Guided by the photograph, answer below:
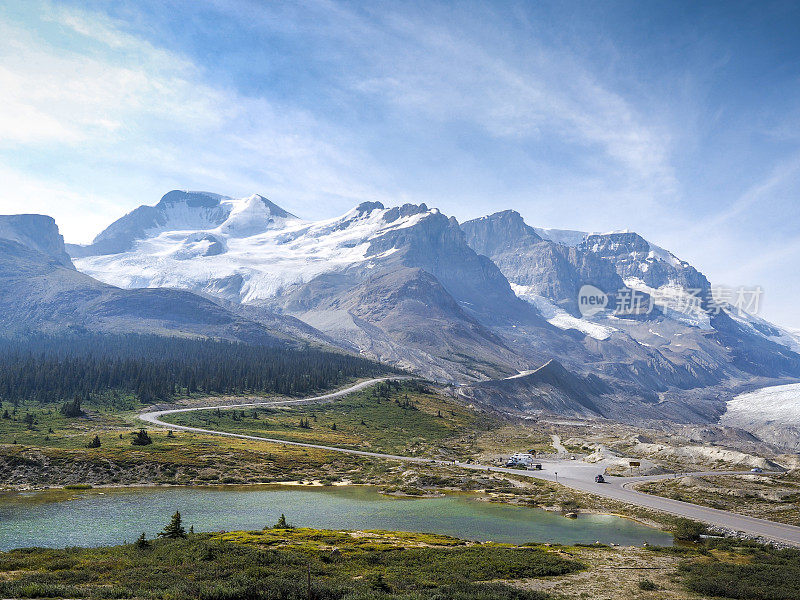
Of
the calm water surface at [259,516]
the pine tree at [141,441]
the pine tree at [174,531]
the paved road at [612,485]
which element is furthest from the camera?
the pine tree at [141,441]

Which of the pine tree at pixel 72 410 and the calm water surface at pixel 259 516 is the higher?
the calm water surface at pixel 259 516

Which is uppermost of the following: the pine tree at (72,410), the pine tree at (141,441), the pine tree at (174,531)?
the pine tree at (174,531)

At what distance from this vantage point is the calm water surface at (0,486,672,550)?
4456cm

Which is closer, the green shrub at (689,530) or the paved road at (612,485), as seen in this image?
the green shrub at (689,530)

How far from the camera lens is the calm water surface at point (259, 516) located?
44.6m

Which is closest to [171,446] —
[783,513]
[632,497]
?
[632,497]

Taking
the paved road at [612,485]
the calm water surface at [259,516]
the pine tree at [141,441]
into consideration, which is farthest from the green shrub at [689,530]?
the pine tree at [141,441]

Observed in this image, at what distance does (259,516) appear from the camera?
53.2 meters

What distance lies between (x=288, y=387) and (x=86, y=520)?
474ft

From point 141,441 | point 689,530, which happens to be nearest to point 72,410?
point 141,441

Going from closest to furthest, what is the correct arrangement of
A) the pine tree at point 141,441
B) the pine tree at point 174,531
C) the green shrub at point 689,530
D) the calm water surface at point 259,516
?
the pine tree at point 174,531
the calm water surface at point 259,516
the green shrub at point 689,530
the pine tree at point 141,441

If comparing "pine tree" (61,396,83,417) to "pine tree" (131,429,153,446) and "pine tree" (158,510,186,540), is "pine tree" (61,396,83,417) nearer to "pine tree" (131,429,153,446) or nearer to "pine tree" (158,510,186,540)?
"pine tree" (131,429,153,446)

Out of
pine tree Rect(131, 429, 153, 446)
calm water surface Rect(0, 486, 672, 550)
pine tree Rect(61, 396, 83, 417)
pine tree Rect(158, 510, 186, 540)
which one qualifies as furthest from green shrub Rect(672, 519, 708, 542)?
pine tree Rect(61, 396, 83, 417)

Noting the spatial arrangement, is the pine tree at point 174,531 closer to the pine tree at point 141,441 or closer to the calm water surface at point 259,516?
the calm water surface at point 259,516
